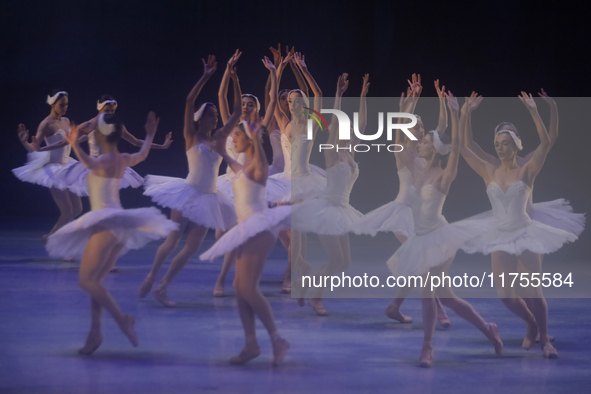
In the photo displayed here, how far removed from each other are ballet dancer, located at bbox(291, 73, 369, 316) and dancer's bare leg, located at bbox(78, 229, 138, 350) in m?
1.29

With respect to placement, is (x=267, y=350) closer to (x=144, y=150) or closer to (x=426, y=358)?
(x=426, y=358)

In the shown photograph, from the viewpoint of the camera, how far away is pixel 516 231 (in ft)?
10.9

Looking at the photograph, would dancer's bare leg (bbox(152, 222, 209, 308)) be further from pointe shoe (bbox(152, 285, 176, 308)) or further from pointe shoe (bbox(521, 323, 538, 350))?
pointe shoe (bbox(521, 323, 538, 350))

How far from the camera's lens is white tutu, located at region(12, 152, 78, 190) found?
19.4ft

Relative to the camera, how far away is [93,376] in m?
2.72

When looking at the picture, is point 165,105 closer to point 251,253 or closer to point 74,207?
point 74,207

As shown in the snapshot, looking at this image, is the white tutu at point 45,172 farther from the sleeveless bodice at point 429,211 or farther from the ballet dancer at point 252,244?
the sleeveless bodice at point 429,211

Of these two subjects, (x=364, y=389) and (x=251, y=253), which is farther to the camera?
(x=251, y=253)

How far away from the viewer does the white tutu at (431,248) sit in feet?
10.1

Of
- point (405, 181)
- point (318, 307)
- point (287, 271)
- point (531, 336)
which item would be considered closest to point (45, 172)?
point (287, 271)

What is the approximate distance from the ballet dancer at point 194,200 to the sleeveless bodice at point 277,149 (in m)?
0.85

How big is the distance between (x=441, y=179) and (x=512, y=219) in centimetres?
46

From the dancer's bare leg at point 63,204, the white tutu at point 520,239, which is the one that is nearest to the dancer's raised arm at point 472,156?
the white tutu at point 520,239

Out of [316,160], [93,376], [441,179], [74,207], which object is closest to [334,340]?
[441,179]
